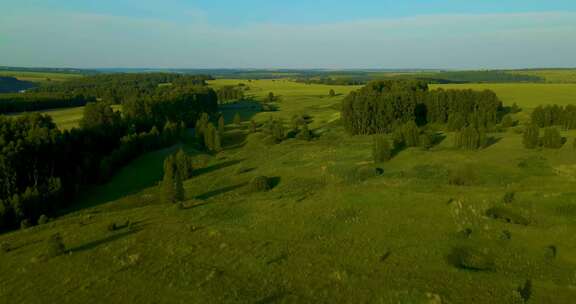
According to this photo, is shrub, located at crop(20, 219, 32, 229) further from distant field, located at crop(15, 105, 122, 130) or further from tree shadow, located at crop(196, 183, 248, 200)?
distant field, located at crop(15, 105, 122, 130)

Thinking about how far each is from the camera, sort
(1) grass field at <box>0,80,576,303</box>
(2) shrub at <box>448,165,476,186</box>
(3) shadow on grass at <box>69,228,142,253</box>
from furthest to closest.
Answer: (2) shrub at <box>448,165,476,186</box>, (3) shadow on grass at <box>69,228,142,253</box>, (1) grass field at <box>0,80,576,303</box>

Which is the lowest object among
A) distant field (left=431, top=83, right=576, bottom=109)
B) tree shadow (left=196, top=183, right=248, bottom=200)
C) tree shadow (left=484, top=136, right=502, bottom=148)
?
tree shadow (left=196, top=183, right=248, bottom=200)

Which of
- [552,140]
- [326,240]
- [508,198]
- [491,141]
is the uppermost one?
[552,140]

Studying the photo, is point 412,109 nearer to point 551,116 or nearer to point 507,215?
point 551,116

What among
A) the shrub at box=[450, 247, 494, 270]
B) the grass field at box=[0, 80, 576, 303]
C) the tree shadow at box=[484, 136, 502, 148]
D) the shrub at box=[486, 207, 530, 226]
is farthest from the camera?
the tree shadow at box=[484, 136, 502, 148]

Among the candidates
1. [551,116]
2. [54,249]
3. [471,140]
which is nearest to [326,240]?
[54,249]

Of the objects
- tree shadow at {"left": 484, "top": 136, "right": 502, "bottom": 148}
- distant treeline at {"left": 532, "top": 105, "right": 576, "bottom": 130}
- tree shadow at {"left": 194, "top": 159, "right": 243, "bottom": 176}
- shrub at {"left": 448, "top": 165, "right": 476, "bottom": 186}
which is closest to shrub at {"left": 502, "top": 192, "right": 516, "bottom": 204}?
shrub at {"left": 448, "top": 165, "right": 476, "bottom": 186}
